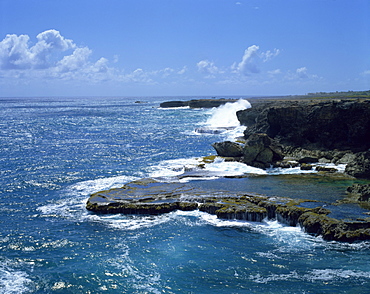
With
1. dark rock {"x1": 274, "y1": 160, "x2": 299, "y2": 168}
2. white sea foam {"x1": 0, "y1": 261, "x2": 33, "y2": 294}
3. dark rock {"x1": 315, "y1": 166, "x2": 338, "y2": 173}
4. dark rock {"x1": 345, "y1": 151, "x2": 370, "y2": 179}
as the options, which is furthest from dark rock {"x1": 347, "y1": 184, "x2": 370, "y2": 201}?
white sea foam {"x1": 0, "y1": 261, "x2": 33, "y2": 294}

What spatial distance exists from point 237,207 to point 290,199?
505 centimetres

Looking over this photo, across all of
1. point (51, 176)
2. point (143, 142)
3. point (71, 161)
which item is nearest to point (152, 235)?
point (51, 176)

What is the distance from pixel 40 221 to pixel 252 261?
1780 cm

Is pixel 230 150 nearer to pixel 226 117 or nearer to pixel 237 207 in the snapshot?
pixel 237 207

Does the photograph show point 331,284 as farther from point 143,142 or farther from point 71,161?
point 143,142

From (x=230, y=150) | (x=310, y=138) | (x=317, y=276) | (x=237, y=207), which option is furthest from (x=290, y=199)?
(x=310, y=138)

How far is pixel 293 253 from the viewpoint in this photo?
2506cm

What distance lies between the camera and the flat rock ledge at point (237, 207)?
2738 cm

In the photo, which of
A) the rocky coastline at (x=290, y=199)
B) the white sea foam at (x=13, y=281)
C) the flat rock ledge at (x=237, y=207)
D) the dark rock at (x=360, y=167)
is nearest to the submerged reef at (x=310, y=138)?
the rocky coastline at (x=290, y=199)

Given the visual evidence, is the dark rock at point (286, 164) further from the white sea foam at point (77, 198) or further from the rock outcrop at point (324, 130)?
the white sea foam at point (77, 198)

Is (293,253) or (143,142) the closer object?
(293,253)

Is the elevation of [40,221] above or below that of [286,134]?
below

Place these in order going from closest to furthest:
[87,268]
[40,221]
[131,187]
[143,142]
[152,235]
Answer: [87,268]
[152,235]
[40,221]
[131,187]
[143,142]

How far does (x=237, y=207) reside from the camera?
32031 mm
